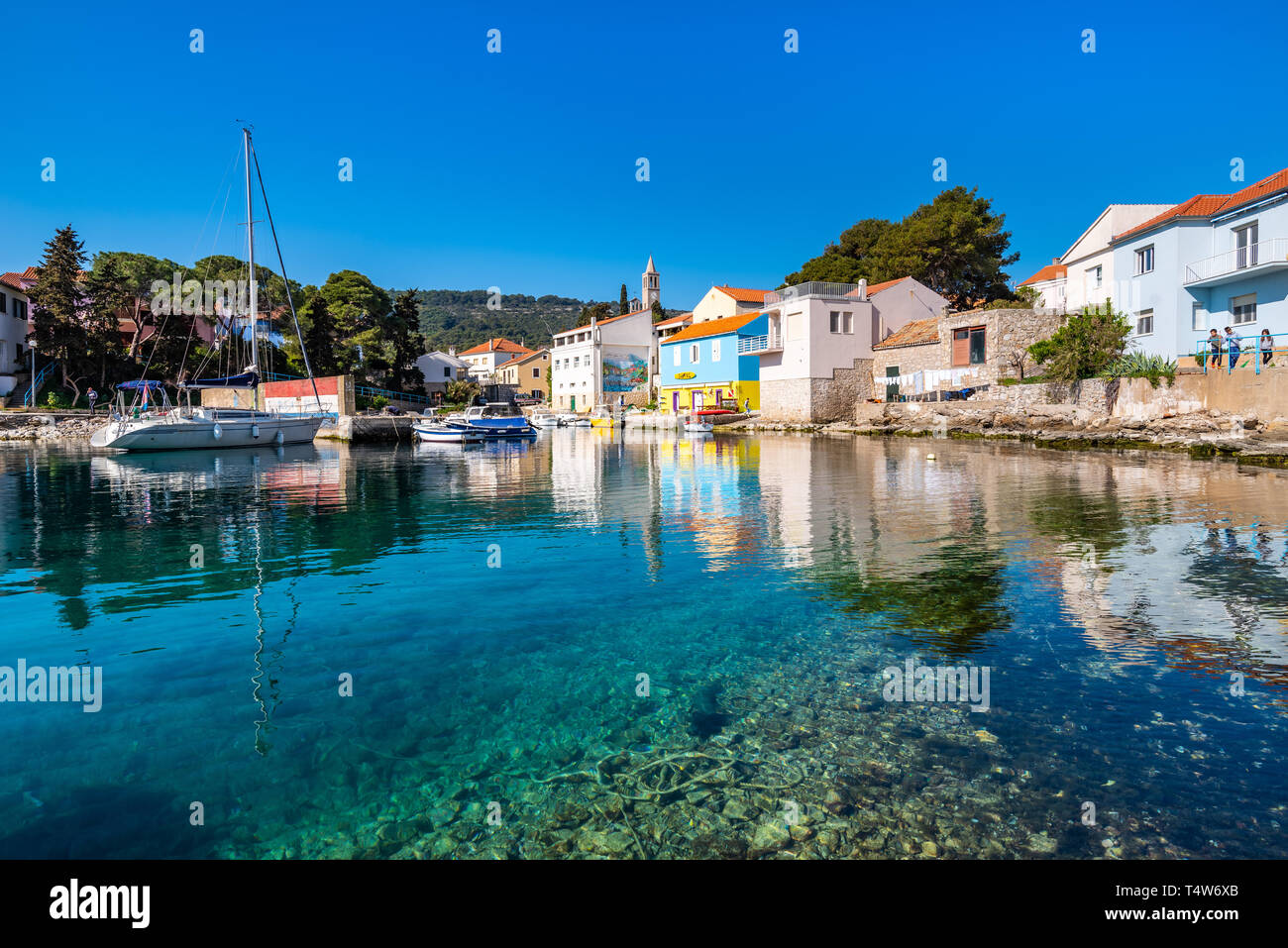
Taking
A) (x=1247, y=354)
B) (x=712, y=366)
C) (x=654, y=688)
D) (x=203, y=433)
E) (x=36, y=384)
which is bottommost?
(x=654, y=688)

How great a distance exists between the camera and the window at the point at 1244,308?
32531 mm

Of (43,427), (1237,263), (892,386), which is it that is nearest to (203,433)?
(43,427)

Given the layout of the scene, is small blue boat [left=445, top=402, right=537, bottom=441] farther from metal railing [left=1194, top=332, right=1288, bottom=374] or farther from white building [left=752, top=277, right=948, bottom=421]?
metal railing [left=1194, top=332, right=1288, bottom=374]

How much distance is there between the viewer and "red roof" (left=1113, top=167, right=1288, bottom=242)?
3131 centimetres

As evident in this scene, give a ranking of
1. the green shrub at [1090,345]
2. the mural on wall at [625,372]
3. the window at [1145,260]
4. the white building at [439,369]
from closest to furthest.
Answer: the green shrub at [1090,345], the window at [1145,260], the mural on wall at [625,372], the white building at [439,369]

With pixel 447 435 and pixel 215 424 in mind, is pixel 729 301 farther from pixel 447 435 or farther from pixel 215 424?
pixel 215 424

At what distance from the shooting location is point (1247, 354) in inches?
1145

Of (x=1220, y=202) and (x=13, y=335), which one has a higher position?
(x=1220, y=202)

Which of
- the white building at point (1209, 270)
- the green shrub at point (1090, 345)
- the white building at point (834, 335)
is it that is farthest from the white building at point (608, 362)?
the white building at point (1209, 270)

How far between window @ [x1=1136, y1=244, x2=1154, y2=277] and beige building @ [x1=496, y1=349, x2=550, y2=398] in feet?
238

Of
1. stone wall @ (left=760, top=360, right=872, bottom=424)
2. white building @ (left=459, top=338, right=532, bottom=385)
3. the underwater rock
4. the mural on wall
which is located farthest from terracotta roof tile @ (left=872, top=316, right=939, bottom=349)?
white building @ (left=459, top=338, right=532, bottom=385)

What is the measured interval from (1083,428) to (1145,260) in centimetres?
996

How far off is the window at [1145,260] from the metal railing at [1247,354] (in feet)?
21.6

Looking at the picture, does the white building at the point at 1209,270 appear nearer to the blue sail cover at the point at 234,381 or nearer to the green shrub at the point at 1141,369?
the green shrub at the point at 1141,369
